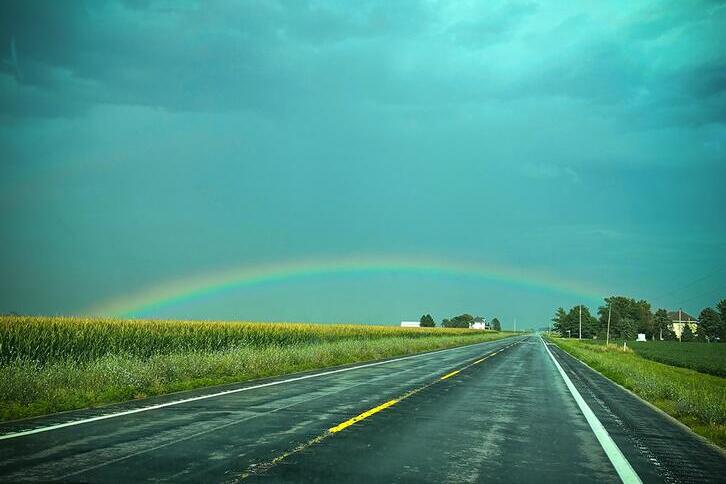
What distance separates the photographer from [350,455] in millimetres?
6941

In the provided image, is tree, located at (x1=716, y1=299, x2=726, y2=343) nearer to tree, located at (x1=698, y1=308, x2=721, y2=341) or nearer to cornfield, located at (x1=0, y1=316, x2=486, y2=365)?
tree, located at (x1=698, y1=308, x2=721, y2=341)

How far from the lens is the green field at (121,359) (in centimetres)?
1124

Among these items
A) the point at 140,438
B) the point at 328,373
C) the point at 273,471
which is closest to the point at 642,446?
the point at 273,471

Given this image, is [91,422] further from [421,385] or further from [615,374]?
[615,374]

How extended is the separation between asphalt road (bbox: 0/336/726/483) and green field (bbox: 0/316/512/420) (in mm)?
1473

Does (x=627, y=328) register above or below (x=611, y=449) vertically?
above

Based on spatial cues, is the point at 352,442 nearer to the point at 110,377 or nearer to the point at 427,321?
the point at 110,377

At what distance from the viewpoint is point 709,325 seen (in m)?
154

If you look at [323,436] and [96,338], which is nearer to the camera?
[323,436]

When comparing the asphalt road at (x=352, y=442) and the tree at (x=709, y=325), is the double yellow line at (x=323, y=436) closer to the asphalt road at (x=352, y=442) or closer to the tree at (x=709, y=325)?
the asphalt road at (x=352, y=442)

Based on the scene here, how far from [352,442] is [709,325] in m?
177

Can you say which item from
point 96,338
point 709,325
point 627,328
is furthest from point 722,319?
point 96,338

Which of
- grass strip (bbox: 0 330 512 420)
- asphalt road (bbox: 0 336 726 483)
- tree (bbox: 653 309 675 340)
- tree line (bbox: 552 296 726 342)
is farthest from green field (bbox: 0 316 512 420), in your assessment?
tree (bbox: 653 309 675 340)

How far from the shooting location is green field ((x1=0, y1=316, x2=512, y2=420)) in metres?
11.2
